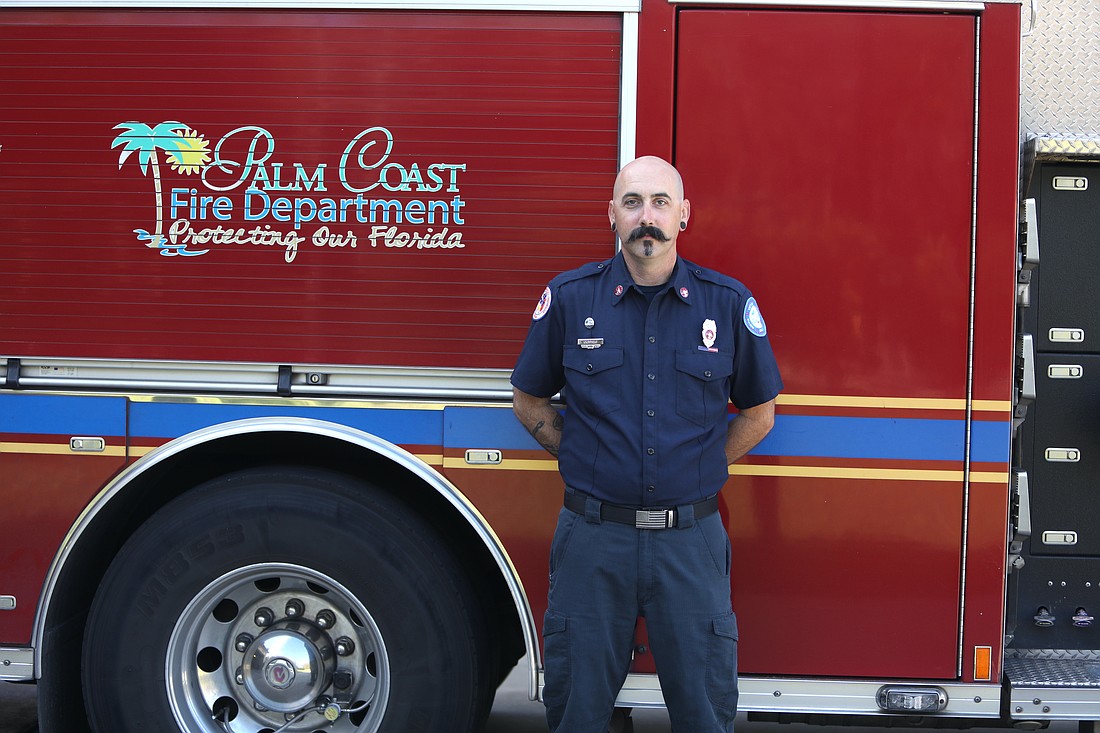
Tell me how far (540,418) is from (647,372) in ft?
1.28

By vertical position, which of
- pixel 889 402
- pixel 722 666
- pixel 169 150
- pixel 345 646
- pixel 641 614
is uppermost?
pixel 169 150

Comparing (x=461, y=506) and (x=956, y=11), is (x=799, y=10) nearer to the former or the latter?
(x=956, y=11)

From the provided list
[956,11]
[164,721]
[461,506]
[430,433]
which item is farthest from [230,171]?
[956,11]

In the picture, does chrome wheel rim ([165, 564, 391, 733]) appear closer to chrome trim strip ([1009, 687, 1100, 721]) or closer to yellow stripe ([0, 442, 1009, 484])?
yellow stripe ([0, 442, 1009, 484])

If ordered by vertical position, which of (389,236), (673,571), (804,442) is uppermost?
(389,236)

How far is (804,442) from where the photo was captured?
301 centimetres

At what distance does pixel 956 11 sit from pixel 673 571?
6.27ft

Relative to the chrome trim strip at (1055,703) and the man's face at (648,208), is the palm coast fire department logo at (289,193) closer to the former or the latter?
the man's face at (648,208)

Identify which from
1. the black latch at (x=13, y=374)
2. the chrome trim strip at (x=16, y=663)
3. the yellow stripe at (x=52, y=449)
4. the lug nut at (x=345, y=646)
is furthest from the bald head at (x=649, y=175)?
the chrome trim strip at (x=16, y=663)

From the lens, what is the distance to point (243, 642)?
3146mm

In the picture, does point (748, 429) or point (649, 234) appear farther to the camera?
point (748, 429)

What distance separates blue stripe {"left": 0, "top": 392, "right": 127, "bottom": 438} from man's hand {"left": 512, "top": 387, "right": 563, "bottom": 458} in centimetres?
129

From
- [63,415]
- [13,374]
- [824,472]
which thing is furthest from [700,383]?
[13,374]

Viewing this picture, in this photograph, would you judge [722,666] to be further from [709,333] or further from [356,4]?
[356,4]
